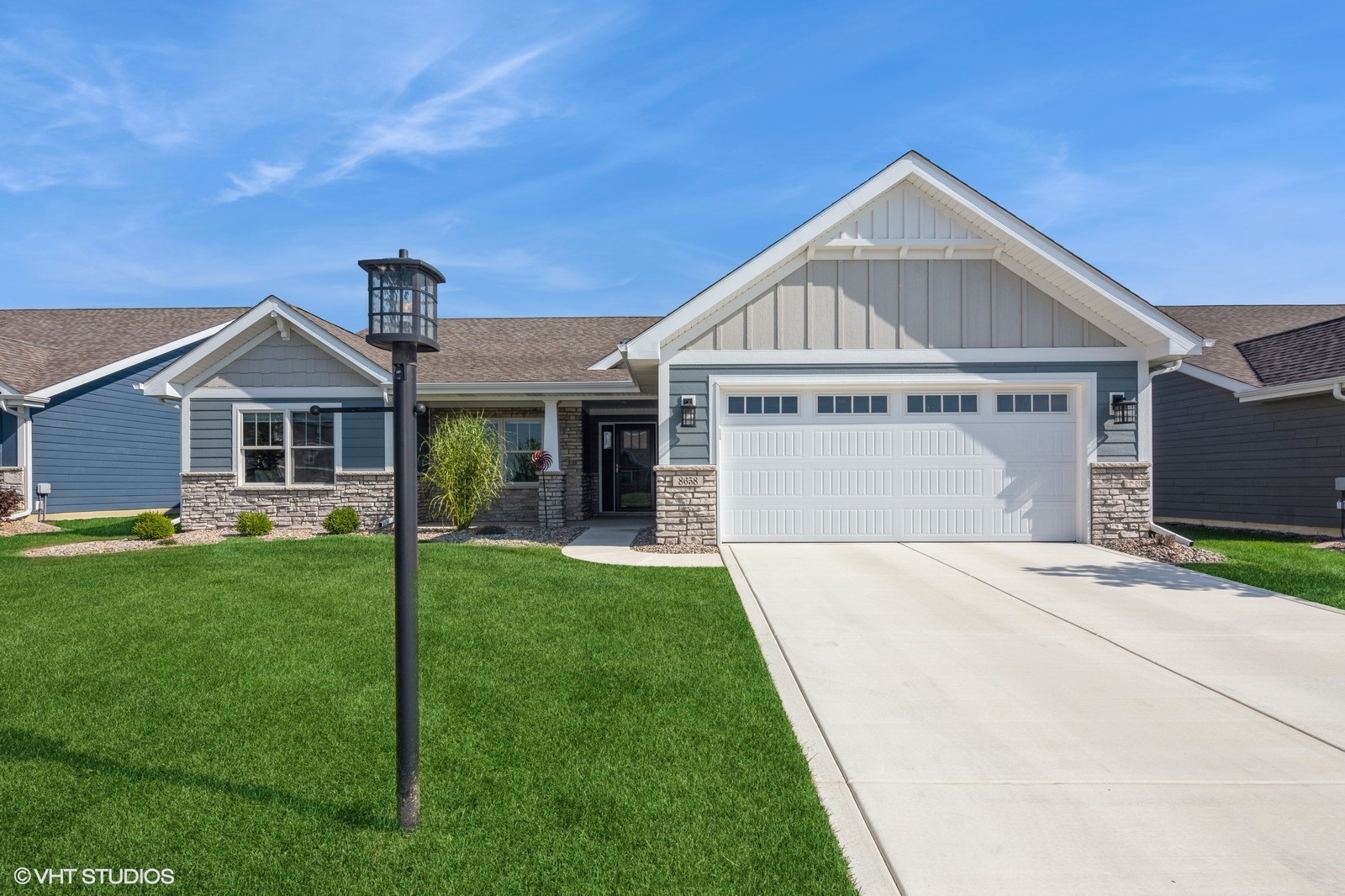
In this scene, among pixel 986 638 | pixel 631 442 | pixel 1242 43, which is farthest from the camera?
pixel 631 442

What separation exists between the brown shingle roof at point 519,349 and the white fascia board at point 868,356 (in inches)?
148

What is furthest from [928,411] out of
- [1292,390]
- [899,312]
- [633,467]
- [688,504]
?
[633,467]

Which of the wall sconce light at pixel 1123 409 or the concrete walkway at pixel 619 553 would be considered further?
the wall sconce light at pixel 1123 409

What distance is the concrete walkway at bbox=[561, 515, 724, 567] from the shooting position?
9.49 metres

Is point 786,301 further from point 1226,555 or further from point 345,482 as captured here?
point 345,482

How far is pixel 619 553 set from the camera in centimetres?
1030

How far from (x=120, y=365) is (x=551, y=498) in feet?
39.3

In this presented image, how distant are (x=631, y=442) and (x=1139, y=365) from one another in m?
10.00

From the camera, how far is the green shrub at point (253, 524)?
13.1 metres

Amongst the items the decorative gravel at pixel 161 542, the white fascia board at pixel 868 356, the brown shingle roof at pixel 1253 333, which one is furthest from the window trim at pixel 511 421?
the brown shingle roof at pixel 1253 333

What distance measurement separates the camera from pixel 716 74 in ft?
36.8

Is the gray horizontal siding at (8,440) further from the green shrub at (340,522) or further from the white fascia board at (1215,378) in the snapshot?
the white fascia board at (1215,378)

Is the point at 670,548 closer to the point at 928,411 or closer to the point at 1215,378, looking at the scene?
the point at 928,411

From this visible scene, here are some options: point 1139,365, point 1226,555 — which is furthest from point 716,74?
point 1226,555
